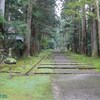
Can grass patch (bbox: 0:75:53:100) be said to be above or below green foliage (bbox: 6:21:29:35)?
below

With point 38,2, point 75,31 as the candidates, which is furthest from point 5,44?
point 75,31

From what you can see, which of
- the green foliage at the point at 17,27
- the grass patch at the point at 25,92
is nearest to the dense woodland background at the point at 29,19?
the green foliage at the point at 17,27

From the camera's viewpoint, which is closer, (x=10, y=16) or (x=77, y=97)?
(x=77, y=97)

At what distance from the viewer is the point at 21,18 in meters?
25.7

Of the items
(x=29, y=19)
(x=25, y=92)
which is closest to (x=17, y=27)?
(x=29, y=19)

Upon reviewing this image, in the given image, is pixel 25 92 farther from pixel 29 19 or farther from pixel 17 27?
pixel 29 19

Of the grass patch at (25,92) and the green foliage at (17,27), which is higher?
the green foliage at (17,27)

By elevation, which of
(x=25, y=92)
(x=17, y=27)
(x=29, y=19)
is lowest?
(x=25, y=92)

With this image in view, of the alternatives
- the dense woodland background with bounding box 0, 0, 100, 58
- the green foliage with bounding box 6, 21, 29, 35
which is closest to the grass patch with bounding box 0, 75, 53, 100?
the dense woodland background with bounding box 0, 0, 100, 58

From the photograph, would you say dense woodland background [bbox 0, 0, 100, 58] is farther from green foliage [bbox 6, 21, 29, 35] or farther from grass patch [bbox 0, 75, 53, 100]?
grass patch [bbox 0, 75, 53, 100]

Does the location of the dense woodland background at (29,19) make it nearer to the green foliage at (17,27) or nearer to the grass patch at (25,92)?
the green foliage at (17,27)

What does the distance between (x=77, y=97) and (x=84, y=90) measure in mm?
1083

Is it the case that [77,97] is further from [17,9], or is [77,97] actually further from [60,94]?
[17,9]

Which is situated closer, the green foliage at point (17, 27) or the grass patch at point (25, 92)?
the grass patch at point (25, 92)
